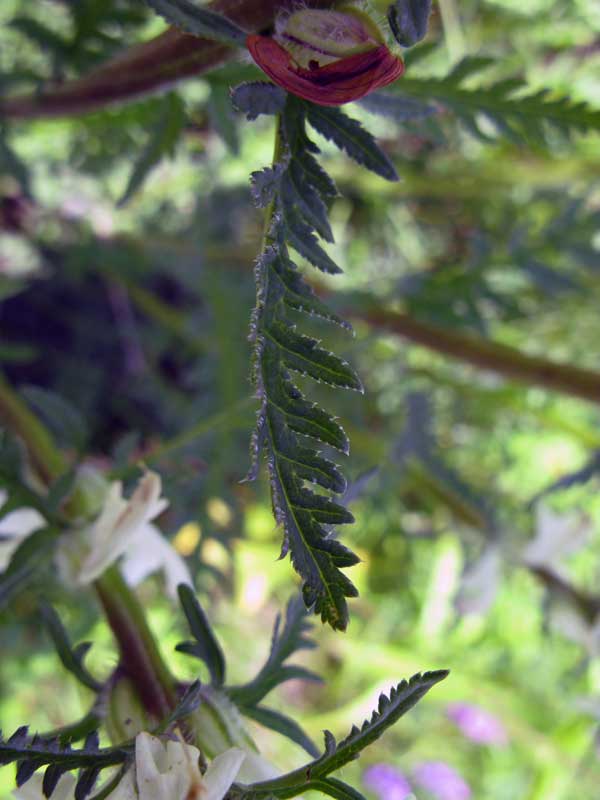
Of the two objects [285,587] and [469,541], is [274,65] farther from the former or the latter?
[285,587]

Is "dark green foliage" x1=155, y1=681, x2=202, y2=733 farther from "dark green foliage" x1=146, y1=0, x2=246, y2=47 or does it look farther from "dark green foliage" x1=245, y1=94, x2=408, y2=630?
"dark green foliage" x1=146, y1=0, x2=246, y2=47

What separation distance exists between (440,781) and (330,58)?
4.20ft

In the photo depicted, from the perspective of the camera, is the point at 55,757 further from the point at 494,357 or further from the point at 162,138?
the point at 494,357

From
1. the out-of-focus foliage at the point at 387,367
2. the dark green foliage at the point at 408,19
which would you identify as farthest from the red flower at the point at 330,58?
the out-of-focus foliage at the point at 387,367

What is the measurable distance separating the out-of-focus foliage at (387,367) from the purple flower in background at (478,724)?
1cm

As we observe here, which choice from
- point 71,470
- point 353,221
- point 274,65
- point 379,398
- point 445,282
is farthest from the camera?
point 353,221

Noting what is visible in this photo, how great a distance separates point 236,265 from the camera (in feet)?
3.44

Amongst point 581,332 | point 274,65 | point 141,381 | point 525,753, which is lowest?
point 525,753

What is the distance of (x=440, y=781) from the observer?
51.1 inches

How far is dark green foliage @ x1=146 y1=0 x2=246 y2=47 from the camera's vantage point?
251 mm

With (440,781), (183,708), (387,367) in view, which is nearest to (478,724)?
(440,781)

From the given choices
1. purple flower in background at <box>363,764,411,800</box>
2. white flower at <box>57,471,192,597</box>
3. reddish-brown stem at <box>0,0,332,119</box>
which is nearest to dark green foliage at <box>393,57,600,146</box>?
reddish-brown stem at <box>0,0,332,119</box>

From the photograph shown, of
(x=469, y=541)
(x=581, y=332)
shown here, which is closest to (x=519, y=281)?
(x=581, y=332)

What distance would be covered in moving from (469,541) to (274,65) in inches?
28.0
